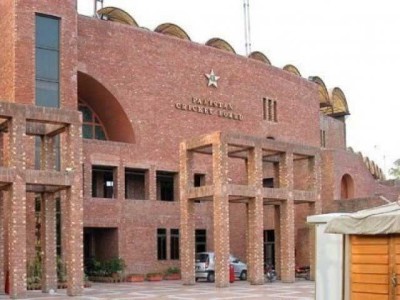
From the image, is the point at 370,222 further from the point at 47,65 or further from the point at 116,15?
the point at 116,15

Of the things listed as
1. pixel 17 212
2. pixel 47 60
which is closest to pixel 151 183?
pixel 47 60

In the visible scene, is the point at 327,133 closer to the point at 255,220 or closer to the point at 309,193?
the point at 309,193

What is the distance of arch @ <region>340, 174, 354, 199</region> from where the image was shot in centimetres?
4388

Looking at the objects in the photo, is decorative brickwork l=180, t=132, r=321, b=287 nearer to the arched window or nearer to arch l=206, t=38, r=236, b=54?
the arched window

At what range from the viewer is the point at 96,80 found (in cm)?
3428

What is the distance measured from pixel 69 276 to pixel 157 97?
1465cm

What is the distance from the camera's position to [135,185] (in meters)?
37.6

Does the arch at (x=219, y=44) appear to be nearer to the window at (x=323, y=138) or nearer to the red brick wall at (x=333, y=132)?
the window at (x=323, y=138)

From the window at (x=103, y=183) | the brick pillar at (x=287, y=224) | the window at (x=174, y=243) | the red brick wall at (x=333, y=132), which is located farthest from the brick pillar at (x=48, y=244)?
the red brick wall at (x=333, y=132)

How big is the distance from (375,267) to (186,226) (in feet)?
67.8

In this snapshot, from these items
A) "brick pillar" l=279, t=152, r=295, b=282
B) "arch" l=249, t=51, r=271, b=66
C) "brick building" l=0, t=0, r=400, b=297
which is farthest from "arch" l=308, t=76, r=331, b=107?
"brick pillar" l=279, t=152, r=295, b=282

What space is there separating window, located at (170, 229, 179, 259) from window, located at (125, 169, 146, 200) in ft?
7.96

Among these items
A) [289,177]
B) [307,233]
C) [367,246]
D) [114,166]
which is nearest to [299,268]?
[307,233]

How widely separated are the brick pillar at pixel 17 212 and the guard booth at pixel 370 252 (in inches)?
618
